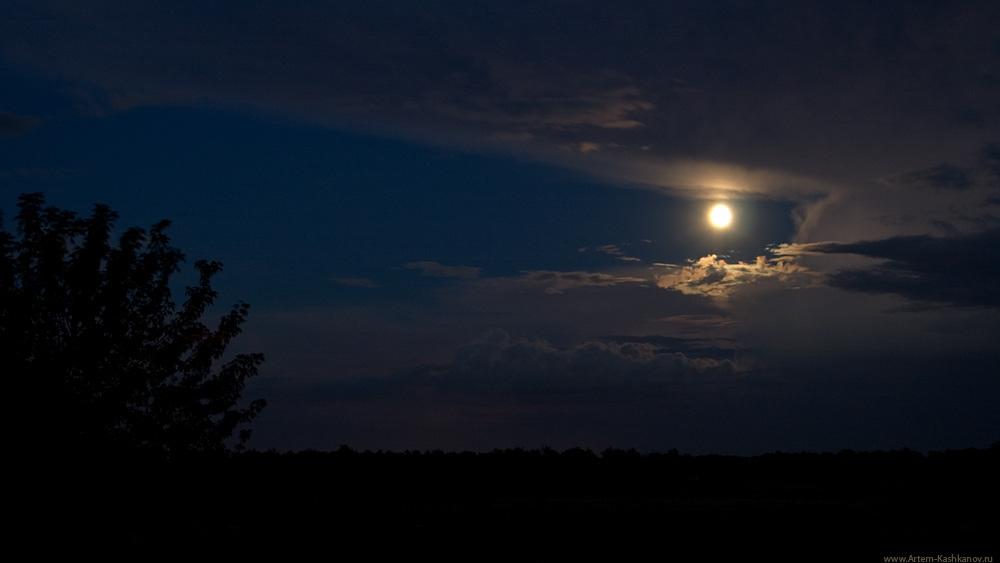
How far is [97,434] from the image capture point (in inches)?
814

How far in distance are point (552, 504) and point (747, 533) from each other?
1027cm

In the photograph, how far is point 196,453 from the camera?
2322 centimetres

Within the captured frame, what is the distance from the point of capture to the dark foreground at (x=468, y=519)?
21.7 meters

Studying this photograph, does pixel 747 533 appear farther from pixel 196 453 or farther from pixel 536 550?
pixel 196 453

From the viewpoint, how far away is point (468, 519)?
28.4m

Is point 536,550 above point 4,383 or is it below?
below

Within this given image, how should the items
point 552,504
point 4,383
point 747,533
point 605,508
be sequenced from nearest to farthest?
point 4,383, point 747,533, point 605,508, point 552,504

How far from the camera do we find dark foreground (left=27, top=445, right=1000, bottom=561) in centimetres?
2173

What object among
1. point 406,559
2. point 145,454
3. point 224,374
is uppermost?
point 224,374

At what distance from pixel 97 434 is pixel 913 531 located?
20359 mm

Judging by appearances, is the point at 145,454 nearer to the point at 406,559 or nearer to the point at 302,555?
the point at 302,555

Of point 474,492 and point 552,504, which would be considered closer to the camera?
point 552,504

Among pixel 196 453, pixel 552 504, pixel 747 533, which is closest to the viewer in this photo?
pixel 196 453

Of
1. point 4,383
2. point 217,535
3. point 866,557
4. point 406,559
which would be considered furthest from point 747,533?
point 4,383
